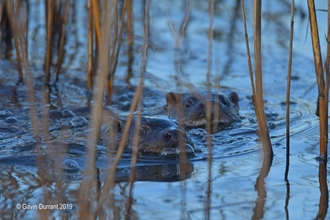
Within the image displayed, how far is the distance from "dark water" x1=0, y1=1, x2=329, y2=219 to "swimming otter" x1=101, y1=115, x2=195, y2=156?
0.14 m

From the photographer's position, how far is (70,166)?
4.13 meters

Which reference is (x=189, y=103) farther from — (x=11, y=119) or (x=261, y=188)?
(x=261, y=188)

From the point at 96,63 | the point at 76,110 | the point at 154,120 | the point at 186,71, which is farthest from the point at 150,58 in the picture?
the point at 154,120

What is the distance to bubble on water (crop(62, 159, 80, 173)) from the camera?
4074mm

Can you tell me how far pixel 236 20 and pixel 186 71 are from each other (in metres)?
2.39

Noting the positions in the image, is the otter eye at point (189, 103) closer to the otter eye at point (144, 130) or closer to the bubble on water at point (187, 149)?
the otter eye at point (144, 130)

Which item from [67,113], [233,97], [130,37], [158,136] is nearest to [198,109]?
[233,97]

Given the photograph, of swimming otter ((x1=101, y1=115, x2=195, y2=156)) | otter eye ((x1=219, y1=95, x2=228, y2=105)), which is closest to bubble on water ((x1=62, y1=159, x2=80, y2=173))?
swimming otter ((x1=101, y1=115, x2=195, y2=156))

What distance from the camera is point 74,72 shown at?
23.6ft

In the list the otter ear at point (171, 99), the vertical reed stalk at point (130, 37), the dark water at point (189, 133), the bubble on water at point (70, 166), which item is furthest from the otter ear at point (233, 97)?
the bubble on water at point (70, 166)

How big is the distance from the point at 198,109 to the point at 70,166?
6.75ft

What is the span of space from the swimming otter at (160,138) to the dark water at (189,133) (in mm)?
145

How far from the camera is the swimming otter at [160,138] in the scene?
180 inches

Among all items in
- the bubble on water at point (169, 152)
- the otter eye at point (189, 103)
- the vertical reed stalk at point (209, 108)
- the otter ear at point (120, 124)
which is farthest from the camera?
the otter eye at point (189, 103)
